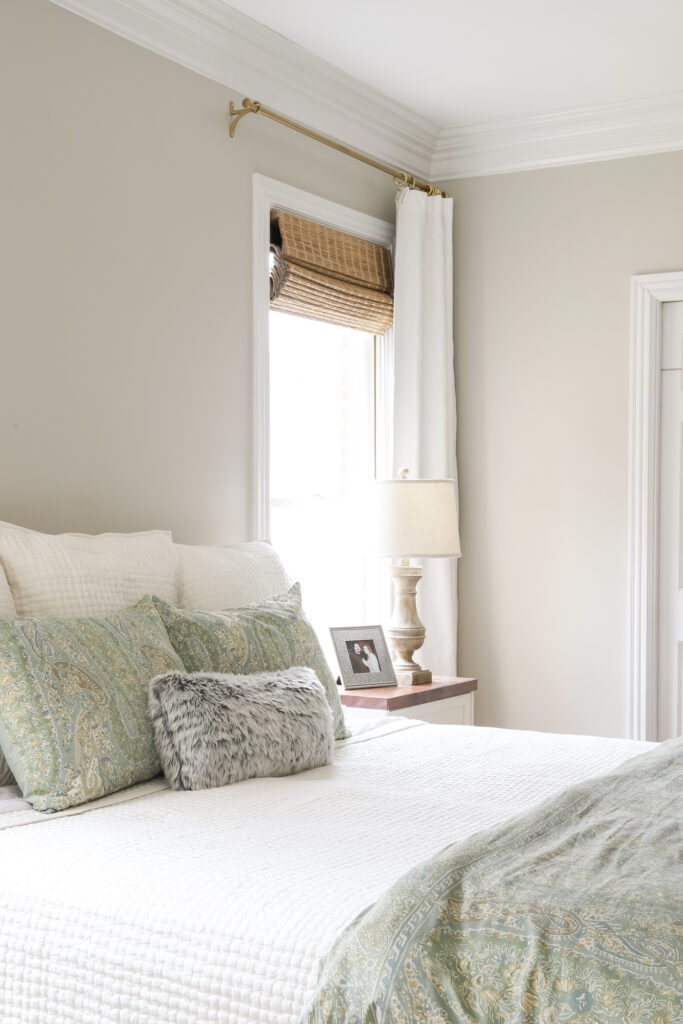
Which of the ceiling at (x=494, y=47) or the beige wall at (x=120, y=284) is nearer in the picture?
the beige wall at (x=120, y=284)

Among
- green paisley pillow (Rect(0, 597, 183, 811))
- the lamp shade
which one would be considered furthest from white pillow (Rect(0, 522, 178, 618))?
the lamp shade

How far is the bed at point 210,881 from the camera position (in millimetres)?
1424

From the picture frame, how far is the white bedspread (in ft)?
4.74

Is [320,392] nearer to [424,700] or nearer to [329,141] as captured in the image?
[329,141]

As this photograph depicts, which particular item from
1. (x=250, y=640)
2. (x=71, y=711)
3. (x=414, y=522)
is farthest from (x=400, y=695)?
(x=71, y=711)

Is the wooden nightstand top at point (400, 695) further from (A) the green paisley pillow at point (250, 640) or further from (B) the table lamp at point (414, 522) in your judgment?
(A) the green paisley pillow at point (250, 640)

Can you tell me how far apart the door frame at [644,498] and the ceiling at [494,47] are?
756mm

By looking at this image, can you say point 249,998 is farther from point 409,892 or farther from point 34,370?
point 34,370

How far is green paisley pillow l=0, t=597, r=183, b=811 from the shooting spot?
1.98 meters

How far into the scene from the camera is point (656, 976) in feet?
4.06

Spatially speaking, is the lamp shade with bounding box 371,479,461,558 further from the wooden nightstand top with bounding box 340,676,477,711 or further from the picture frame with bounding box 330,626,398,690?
the wooden nightstand top with bounding box 340,676,477,711

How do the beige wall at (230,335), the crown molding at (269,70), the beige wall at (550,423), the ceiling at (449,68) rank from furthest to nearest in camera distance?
1. the beige wall at (550,423)
2. the ceiling at (449,68)
3. the crown molding at (269,70)
4. the beige wall at (230,335)

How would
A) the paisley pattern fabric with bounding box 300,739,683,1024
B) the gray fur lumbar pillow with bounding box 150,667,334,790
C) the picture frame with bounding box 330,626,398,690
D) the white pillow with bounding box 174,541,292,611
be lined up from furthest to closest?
the picture frame with bounding box 330,626,398,690 < the white pillow with bounding box 174,541,292,611 < the gray fur lumbar pillow with bounding box 150,667,334,790 < the paisley pattern fabric with bounding box 300,739,683,1024

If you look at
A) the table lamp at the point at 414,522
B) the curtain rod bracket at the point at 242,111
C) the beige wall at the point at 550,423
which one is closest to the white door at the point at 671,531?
the beige wall at the point at 550,423
